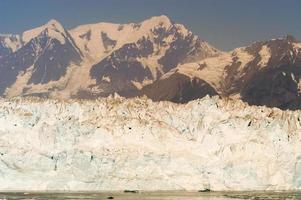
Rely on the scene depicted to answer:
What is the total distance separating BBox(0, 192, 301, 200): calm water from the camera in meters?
101

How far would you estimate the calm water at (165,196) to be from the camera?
10081 centimetres

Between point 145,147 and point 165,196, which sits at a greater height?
point 145,147

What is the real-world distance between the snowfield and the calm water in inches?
217

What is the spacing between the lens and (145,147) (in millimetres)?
118938

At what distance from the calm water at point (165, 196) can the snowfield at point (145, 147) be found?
5.50 metres

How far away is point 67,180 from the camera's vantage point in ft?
381

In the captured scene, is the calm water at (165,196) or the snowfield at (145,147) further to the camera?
the snowfield at (145,147)

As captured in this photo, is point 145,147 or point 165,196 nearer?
point 165,196

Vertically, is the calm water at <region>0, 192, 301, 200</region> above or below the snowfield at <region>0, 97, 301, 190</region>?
below

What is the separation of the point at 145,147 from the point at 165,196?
651 inches

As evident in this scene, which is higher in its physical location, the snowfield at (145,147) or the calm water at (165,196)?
the snowfield at (145,147)

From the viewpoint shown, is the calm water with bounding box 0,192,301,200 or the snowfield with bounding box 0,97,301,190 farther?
the snowfield with bounding box 0,97,301,190

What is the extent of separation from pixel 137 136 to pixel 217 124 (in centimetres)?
1325

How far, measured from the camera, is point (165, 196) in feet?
340
